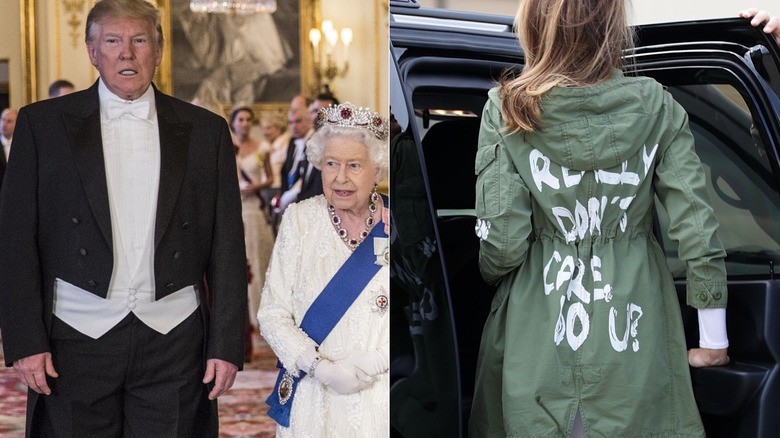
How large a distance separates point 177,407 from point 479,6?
128cm

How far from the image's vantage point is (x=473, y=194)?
307 cm

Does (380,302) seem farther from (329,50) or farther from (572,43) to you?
(572,43)

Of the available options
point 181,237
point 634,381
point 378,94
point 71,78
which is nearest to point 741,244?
point 634,381

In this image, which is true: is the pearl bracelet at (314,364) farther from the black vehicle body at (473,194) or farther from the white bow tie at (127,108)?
the white bow tie at (127,108)

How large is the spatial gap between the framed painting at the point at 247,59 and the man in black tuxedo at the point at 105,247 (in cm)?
6

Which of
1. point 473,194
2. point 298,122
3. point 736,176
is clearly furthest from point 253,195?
point 736,176

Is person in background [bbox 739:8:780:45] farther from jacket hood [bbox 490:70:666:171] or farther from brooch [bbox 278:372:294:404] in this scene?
brooch [bbox 278:372:294:404]

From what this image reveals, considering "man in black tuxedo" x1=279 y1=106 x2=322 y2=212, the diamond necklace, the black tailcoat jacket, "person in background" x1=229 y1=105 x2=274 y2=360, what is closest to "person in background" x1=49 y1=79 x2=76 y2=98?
the black tailcoat jacket

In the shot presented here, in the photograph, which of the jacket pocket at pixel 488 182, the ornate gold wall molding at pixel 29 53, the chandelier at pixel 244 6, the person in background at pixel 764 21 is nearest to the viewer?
the ornate gold wall molding at pixel 29 53

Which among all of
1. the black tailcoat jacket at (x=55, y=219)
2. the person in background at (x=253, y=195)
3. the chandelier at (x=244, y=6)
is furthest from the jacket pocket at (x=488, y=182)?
the black tailcoat jacket at (x=55, y=219)

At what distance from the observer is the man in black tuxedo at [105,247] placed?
2553mm

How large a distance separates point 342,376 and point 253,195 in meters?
0.48

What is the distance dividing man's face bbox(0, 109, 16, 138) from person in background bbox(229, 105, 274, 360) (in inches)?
18.6

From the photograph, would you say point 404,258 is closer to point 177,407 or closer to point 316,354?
point 316,354
